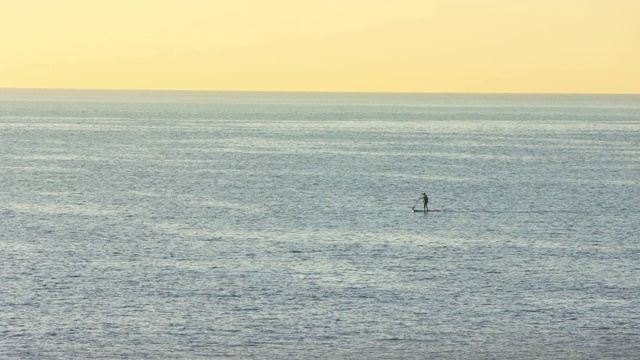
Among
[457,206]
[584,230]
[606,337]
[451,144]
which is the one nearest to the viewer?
[606,337]

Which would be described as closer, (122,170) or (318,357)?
(318,357)

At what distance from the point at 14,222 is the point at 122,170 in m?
50.7

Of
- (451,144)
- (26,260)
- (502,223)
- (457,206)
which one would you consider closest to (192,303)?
(26,260)

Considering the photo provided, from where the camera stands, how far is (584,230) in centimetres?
8419

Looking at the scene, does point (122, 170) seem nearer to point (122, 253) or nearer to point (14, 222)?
point (14, 222)

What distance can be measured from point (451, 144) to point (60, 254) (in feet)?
443

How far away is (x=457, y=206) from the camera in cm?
10006

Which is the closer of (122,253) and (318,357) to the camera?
(318,357)

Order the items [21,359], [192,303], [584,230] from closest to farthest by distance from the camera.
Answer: [21,359] < [192,303] < [584,230]

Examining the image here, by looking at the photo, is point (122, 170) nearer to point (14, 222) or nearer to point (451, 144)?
point (14, 222)

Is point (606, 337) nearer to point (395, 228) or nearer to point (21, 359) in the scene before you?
point (21, 359)

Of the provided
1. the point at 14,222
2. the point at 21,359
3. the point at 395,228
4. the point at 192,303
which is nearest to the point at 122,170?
the point at 14,222

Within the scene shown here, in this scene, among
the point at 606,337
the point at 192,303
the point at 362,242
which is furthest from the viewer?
the point at 362,242

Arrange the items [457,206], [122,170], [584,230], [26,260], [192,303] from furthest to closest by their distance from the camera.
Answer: [122,170] < [457,206] < [584,230] < [26,260] < [192,303]
